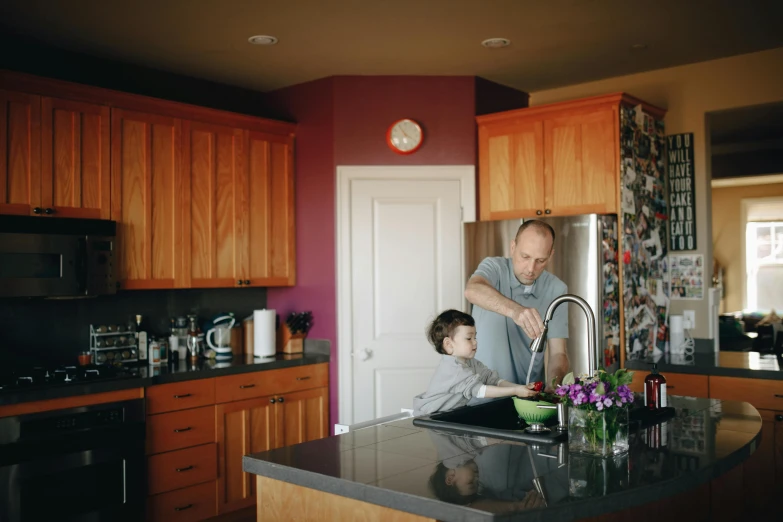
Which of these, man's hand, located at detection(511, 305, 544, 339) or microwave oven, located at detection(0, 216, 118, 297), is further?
microwave oven, located at detection(0, 216, 118, 297)

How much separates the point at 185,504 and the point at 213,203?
1735 mm

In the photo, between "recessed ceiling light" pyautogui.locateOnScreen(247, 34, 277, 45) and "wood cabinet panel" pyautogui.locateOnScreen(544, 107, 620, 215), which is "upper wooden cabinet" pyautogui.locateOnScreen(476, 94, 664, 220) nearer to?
"wood cabinet panel" pyautogui.locateOnScreen(544, 107, 620, 215)

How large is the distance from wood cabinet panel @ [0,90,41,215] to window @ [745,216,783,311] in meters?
9.55

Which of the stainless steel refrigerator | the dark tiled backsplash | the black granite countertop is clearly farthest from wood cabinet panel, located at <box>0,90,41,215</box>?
the black granite countertop

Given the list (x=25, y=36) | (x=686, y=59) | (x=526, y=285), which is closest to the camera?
(x=526, y=285)

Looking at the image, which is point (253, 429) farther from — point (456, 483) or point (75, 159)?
point (456, 483)

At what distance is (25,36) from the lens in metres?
3.79

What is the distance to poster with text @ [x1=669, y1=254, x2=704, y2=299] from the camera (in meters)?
4.50

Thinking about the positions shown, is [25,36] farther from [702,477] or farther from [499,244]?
[702,477]

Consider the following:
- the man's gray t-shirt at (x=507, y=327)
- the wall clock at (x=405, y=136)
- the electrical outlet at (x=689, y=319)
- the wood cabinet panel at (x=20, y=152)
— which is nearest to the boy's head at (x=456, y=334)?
the man's gray t-shirt at (x=507, y=327)

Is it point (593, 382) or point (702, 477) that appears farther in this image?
point (593, 382)

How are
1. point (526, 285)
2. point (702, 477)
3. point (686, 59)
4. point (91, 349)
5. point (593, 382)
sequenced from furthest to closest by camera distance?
point (686, 59) → point (91, 349) → point (526, 285) → point (593, 382) → point (702, 477)

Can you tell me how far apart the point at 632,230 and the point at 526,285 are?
1.30 metres

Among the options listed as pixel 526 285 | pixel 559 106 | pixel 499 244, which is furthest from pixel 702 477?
pixel 559 106
